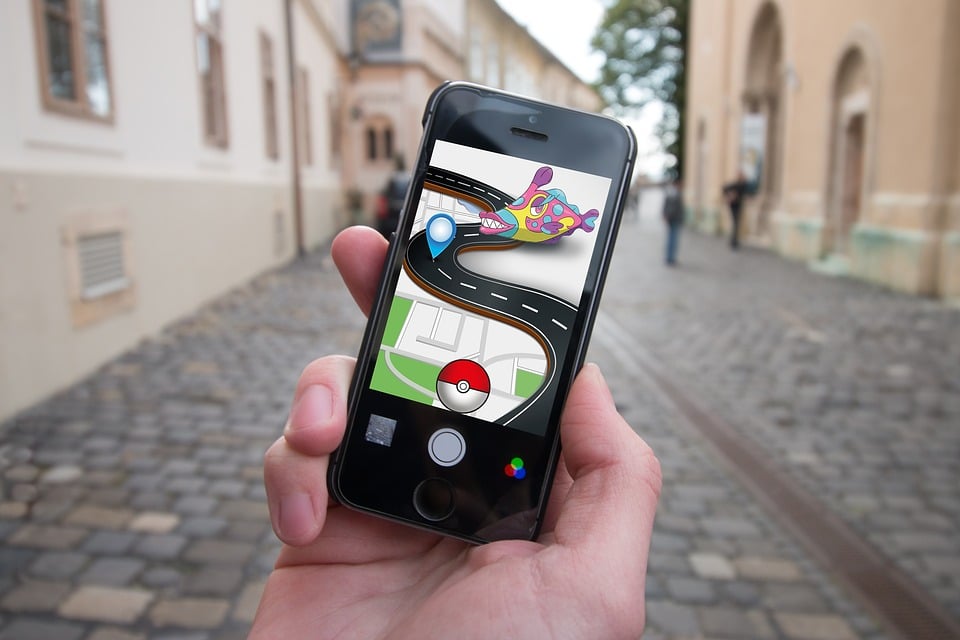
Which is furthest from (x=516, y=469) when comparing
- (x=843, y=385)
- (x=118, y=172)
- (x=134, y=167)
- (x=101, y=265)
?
(x=134, y=167)

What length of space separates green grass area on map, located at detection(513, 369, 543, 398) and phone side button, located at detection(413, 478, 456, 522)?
22 centimetres

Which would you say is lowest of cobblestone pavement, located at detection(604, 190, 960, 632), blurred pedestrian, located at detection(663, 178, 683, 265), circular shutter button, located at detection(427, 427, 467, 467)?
cobblestone pavement, located at detection(604, 190, 960, 632)

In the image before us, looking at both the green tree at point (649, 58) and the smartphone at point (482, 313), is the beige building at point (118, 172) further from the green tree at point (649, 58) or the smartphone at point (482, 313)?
the green tree at point (649, 58)

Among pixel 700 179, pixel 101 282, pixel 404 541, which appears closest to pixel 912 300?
pixel 101 282

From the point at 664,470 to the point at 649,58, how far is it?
119ft

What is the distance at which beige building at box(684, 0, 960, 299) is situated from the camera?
1169 cm

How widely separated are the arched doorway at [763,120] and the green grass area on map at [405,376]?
21.6 m

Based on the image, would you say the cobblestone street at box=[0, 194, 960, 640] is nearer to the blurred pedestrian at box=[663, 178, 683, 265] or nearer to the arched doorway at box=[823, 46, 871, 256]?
the blurred pedestrian at box=[663, 178, 683, 265]

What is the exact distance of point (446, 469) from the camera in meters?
1.62

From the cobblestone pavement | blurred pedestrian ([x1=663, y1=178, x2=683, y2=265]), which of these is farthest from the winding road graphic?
blurred pedestrian ([x1=663, y1=178, x2=683, y2=265])

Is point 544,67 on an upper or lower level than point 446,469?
upper

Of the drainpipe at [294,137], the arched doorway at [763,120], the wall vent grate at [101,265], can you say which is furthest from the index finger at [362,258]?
the arched doorway at [763,120]

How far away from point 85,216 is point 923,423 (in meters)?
6.35

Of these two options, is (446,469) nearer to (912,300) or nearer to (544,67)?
(912,300)
